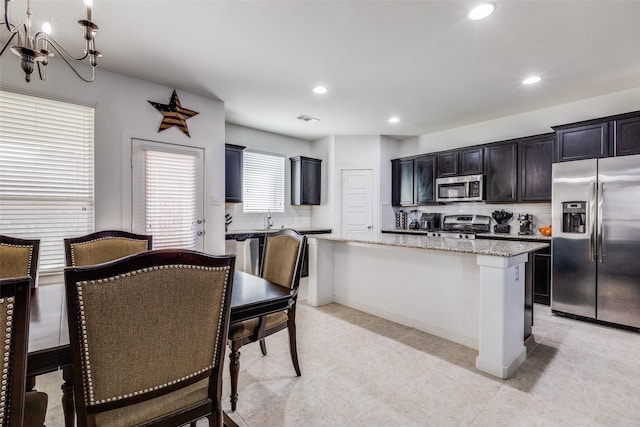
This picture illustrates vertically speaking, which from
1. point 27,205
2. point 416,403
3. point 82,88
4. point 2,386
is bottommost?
point 416,403

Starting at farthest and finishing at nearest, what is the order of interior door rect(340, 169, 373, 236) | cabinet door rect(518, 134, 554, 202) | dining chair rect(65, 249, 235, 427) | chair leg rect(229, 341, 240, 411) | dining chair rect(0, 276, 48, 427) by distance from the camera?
interior door rect(340, 169, 373, 236)
cabinet door rect(518, 134, 554, 202)
chair leg rect(229, 341, 240, 411)
dining chair rect(65, 249, 235, 427)
dining chair rect(0, 276, 48, 427)

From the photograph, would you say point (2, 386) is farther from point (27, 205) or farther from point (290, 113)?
point (290, 113)

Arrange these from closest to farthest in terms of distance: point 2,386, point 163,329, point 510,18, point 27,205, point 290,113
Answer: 1. point 2,386
2. point 163,329
3. point 510,18
4. point 27,205
5. point 290,113

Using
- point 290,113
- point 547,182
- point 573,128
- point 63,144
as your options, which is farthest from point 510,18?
point 63,144

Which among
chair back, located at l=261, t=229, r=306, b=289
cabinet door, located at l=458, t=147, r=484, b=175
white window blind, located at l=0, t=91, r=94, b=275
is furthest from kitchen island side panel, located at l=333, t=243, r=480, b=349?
white window blind, located at l=0, t=91, r=94, b=275

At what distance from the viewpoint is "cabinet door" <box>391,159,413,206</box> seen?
19.0 ft

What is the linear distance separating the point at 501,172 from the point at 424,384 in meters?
3.65

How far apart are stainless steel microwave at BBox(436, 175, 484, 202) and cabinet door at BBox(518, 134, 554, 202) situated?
1.89 feet

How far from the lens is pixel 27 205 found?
286cm

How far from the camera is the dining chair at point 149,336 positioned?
0.93 metres

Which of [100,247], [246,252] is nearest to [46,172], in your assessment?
[100,247]

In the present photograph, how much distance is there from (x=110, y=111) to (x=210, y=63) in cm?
125

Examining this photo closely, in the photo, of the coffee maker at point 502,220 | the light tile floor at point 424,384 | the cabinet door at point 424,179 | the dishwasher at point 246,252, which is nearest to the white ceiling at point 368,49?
the cabinet door at point 424,179

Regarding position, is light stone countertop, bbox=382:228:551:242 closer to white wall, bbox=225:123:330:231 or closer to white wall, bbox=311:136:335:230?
white wall, bbox=311:136:335:230
